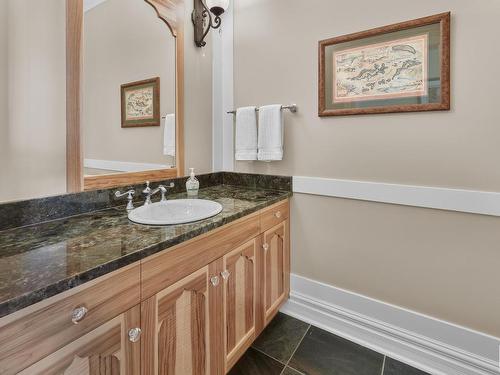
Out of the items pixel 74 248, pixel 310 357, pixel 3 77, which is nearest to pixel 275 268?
pixel 310 357

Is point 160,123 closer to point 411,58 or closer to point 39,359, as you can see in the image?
point 39,359

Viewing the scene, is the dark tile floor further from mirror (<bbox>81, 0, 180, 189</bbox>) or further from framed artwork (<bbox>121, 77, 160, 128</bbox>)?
framed artwork (<bbox>121, 77, 160, 128</bbox>)

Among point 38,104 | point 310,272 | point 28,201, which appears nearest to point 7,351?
point 28,201

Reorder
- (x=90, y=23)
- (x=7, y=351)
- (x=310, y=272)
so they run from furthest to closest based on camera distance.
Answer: (x=310, y=272), (x=90, y=23), (x=7, y=351)

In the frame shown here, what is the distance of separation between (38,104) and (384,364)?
80.5 inches

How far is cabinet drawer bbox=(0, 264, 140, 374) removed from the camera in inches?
21.8

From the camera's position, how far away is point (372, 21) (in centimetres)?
146

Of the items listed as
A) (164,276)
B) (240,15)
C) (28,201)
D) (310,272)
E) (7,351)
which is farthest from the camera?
(240,15)

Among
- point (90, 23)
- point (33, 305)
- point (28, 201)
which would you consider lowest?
point (33, 305)

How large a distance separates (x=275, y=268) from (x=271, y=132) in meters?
0.86

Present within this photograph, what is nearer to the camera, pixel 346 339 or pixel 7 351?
pixel 7 351

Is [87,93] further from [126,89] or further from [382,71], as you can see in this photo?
[382,71]

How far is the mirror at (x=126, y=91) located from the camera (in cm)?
127

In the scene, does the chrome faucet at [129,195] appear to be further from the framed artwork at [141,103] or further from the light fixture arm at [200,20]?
the light fixture arm at [200,20]
